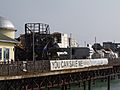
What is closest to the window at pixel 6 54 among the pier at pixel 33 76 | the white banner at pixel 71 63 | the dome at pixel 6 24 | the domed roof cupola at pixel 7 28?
the pier at pixel 33 76

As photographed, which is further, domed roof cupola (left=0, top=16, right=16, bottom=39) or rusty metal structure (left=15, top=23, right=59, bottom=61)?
rusty metal structure (left=15, top=23, right=59, bottom=61)

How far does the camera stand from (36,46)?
189ft

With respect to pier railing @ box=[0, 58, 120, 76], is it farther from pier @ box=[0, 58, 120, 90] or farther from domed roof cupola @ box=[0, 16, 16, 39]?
domed roof cupola @ box=[0, 16, 16, 39]

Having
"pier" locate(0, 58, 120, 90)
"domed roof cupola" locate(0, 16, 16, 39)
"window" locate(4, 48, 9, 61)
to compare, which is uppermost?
"domed roof cupola" locate(0, 16, 16, 39)

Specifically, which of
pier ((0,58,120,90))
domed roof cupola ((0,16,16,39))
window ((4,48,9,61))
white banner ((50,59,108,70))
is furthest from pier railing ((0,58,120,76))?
domed roof cupola ((0,16,16,39))

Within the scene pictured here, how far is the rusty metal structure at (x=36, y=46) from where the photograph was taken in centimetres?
5578

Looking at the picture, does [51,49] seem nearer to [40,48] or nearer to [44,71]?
[40,48]

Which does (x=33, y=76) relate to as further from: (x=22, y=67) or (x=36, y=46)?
(x=36, y=46)

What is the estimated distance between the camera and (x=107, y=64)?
169ft

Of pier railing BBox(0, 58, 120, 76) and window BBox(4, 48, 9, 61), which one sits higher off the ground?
window BBox(4, 48, 9, 61)

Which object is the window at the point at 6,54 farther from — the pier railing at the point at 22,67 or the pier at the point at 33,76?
the pier railing at the point at 22,67

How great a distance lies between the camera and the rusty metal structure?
55.8 metres

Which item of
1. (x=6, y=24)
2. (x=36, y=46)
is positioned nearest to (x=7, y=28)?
(x=6, y=24)

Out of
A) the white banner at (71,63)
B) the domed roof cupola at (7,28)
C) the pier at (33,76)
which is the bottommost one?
the pier at (33,76)
